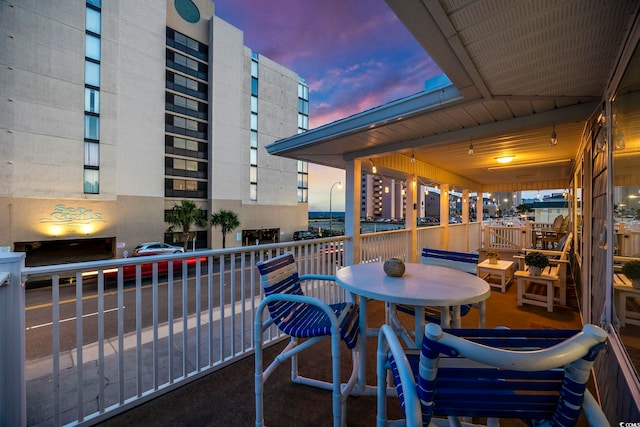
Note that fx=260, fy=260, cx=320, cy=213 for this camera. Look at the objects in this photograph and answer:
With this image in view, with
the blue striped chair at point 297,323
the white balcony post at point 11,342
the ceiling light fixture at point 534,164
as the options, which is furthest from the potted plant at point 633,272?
the ceiling light fixture at point 534,164

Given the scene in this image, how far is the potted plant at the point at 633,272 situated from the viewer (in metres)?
1.18

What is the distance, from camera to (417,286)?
1.65 m

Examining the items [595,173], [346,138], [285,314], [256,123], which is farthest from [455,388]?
[256,123]

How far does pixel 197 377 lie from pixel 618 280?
9.19 feet

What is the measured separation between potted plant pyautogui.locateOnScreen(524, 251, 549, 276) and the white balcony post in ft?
16.4

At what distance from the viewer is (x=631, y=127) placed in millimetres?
1252

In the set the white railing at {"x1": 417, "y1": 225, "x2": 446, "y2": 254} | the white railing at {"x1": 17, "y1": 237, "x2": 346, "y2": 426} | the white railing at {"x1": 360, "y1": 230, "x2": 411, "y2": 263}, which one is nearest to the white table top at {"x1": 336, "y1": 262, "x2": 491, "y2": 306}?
the white railing at {"x1": 17, "y1": 237, "x2": 346, "y2": 426}

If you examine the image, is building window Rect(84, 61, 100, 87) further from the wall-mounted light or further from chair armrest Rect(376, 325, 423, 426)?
the wall-mounted light

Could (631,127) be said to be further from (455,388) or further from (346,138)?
(346,138)

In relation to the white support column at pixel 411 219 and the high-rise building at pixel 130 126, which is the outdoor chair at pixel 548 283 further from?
the high-rise building at pixel 130 126

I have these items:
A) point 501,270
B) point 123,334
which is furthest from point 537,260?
point 123,334

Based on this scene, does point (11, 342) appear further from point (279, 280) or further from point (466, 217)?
point (466, 217)

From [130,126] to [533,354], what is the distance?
20894 mm

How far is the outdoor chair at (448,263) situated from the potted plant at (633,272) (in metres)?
0.94
